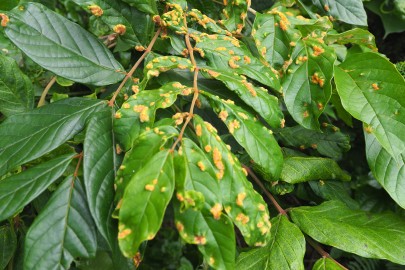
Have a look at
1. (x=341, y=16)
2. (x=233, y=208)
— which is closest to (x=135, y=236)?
(x=233, y=208)

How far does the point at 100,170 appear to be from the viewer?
0.72m

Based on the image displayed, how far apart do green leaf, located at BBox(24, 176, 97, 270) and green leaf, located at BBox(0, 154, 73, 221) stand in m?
0.03

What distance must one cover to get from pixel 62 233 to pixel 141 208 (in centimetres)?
16

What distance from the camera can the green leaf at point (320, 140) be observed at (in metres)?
1.17

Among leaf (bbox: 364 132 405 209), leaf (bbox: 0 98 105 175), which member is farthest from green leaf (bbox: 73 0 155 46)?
leaf (bbox: 364 132 405 209)

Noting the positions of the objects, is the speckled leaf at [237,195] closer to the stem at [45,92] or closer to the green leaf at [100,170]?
the green leaf at [100,170]

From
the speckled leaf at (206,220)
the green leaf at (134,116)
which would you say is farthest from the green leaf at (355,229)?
the green leaf at (134,116)

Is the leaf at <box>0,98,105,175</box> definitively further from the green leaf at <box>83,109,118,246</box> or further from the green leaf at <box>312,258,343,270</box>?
the green leaf at <box>312,258,343,270</box>

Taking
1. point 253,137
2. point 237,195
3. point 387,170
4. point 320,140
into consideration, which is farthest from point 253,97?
point 320,140

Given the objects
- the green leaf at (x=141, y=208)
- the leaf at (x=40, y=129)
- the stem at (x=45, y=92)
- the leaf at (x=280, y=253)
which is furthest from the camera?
the stem at (x=45, y=92)

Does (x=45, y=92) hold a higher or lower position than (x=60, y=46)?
lower

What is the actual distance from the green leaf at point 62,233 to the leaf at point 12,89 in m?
0.35

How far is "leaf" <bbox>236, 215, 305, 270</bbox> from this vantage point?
86 cm

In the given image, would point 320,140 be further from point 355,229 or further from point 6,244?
point 6,244
